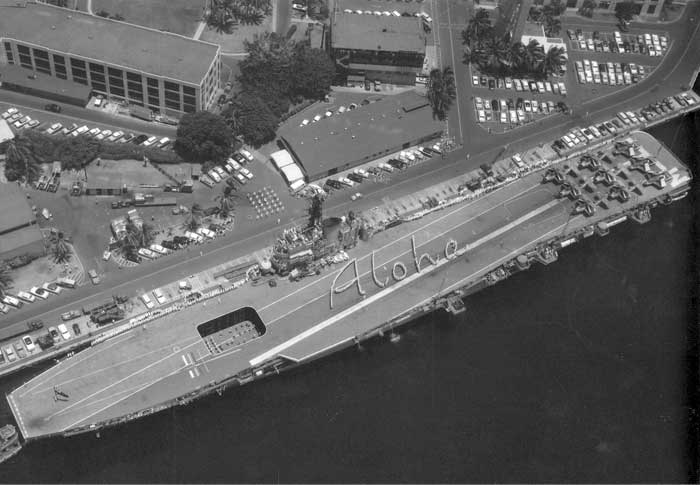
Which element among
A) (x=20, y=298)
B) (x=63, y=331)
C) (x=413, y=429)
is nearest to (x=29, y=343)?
(x=63, y=331)

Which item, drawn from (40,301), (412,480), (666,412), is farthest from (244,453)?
(666,412)

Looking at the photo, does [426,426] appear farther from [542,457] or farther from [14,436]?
[14,436]

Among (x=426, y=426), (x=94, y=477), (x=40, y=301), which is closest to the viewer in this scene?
(x=94, y=477)

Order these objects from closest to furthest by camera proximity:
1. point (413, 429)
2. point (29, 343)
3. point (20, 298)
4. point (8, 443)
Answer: point (8, 443), point (413, 429), point (29, 343), point (20, 298)

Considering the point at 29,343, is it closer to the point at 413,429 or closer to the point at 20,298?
the point at 20,298

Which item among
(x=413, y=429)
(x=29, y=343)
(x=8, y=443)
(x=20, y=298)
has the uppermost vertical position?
(x=20, y=298)

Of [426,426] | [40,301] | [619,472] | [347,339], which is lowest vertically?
[619,472]

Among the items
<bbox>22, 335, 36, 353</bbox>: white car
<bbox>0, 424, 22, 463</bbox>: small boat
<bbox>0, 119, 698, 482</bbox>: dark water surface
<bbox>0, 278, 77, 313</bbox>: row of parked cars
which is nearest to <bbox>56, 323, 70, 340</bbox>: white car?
<bbox>22, 335, 36, 353</bbox>: white car

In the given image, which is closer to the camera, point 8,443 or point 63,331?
point 8,443

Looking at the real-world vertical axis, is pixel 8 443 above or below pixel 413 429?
above
